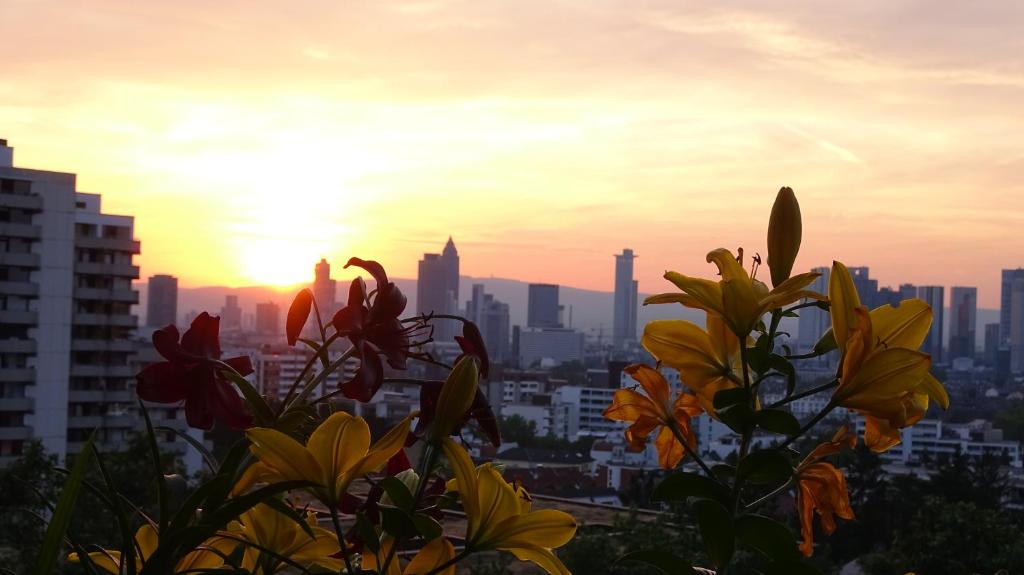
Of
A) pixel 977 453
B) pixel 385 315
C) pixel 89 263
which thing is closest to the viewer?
pixel 385 315

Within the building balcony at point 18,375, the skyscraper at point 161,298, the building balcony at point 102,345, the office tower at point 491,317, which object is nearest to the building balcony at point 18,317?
the building balcony at point 18,375

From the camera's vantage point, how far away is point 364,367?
440 mm

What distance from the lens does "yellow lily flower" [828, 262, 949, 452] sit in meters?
0.42

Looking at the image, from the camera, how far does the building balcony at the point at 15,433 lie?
66.4 feet

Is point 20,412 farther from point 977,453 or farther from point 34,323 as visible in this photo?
point 977,453

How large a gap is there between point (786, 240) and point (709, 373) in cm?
6

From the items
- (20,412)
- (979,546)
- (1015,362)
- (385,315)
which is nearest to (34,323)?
(20,412)

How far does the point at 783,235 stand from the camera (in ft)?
1.50

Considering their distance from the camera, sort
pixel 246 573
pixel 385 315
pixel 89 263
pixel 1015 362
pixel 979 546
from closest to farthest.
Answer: pixel 246 573, pixel 385 315, pixel 979 546, pixel 89 263, pixel 1015 362

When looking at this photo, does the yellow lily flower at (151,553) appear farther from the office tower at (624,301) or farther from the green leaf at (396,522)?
the office tower at (624,301)

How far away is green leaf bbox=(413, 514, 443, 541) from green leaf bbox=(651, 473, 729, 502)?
0.08m

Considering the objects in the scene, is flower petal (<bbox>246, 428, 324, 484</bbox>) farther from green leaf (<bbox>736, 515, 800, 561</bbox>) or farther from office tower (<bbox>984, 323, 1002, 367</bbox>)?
office tower (<bbox>984, 323, 1002, 367</bbox>)

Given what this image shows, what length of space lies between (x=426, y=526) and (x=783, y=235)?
18 centimetres

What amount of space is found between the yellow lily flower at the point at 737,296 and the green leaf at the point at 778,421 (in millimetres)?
41
